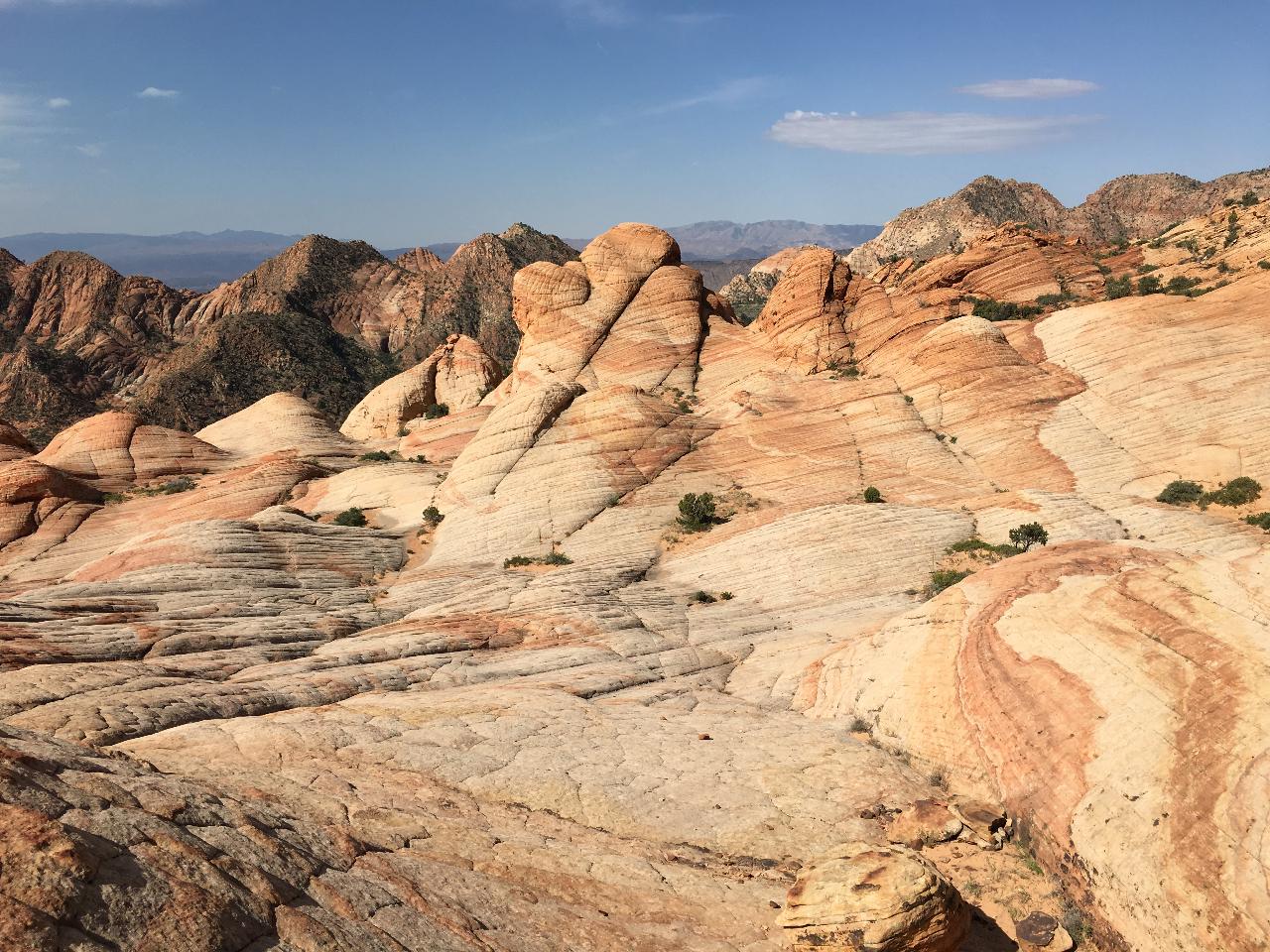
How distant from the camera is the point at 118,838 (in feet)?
31.3

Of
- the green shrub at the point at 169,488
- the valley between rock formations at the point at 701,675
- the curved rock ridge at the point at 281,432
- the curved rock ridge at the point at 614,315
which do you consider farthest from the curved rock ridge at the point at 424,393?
the valley between rock formations at the point at 701,675

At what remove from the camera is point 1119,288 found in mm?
62656

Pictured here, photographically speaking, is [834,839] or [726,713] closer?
[834,839]

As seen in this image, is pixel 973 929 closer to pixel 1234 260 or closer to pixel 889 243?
pixel 1234 260

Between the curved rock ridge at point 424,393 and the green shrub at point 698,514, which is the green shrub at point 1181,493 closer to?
the green shrub at point 698,514

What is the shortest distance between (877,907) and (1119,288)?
6590cm

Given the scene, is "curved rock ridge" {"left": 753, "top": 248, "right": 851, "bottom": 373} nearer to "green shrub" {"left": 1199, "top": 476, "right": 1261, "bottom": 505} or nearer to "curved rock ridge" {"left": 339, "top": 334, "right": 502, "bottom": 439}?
"green shrub" {"left": 1199, "top": 476, "right": 1261, "bottom": 505}

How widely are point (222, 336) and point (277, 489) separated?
106230mm

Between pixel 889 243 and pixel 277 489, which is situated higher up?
pixel 889 243

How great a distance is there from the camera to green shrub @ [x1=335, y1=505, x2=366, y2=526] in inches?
1989

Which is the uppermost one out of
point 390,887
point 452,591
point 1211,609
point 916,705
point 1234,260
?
point 1234,260

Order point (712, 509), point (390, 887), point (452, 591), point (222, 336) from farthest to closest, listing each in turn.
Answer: point (222, 336)
point (712, 509)
point (452, 591)
point (390, 887)

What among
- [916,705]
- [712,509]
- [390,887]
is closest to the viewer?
[390,887]

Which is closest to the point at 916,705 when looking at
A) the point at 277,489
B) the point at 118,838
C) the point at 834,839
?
the point at 834,839
